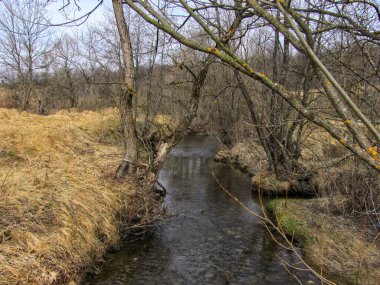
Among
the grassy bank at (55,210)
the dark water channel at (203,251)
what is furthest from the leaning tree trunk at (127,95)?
the dark water channel at (203,251)

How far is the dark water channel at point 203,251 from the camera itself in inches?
239

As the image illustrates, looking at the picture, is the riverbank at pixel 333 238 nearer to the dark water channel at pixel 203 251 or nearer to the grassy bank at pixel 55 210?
the dark water channel at pixel 203 251

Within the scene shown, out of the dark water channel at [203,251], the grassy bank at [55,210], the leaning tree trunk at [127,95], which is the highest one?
the leaning tree trunk at [127,95]

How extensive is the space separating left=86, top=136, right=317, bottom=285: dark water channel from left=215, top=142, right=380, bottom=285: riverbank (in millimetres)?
468

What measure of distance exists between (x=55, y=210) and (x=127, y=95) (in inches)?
126

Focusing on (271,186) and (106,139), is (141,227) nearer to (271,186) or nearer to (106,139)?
(271,186)

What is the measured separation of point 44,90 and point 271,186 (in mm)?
25067

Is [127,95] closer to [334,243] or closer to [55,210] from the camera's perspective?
[55,210]

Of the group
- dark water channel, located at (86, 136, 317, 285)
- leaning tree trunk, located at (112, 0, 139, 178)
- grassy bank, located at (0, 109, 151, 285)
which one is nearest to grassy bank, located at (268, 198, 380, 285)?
dark water channel, located at (86, 136, 317, 285)

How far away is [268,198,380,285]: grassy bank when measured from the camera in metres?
5.95

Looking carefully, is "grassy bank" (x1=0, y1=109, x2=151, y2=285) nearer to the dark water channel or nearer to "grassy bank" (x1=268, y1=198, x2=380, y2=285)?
the dark water channel

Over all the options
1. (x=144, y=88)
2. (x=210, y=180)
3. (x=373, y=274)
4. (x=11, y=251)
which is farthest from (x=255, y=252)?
(x=144, y=88)

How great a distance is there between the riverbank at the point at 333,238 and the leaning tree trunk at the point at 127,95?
2975 mm

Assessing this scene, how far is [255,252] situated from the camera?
7.12 meters
